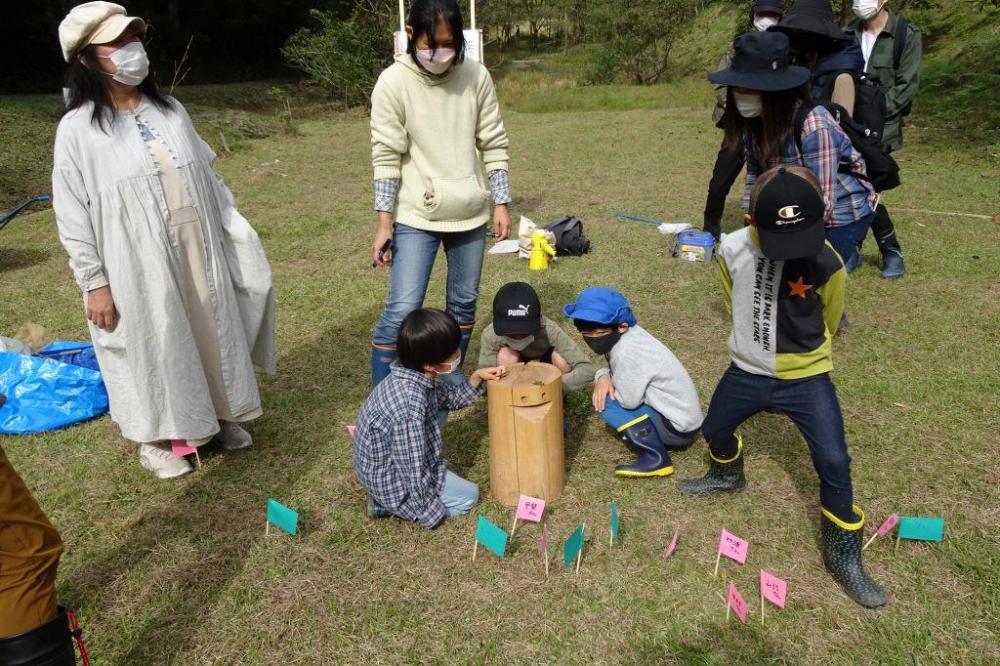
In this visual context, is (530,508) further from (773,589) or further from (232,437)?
(232,437)

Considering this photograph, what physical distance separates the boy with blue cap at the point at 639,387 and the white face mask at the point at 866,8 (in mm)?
3427

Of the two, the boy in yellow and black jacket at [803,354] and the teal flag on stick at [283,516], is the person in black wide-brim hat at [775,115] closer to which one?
the boy in yellow and black jacket at [803,354]

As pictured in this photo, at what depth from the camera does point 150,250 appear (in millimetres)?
3068

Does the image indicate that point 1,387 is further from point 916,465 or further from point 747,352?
point 916,465

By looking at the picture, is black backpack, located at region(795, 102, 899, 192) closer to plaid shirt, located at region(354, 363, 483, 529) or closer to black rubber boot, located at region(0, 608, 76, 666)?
plaid shirt, located at region(354, 363, 483, 529)

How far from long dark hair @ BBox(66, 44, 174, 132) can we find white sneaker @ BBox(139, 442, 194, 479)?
1559mm

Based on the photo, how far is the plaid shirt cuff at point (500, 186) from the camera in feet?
11.8

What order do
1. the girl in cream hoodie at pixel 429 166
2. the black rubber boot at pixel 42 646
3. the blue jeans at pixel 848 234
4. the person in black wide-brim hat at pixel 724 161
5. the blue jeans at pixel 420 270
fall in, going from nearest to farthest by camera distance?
1. the black rubber boot at pixel 42 646
2. the girl in cream hoodie at pixel 429 166
3. the blue jeans at pixel 420 270
4. the blue jeans at pixel 848 234
5. the person in black wide-brim hat at pixel 724 161

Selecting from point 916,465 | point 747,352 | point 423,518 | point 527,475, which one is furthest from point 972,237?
point 423,518

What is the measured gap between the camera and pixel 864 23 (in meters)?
5.27

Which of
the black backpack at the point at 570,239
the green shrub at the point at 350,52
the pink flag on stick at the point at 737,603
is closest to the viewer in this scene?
the pink flag on stick at the point at 737,603

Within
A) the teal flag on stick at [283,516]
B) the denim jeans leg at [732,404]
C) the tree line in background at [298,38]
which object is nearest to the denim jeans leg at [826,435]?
the denim jeans leg at [732,404]

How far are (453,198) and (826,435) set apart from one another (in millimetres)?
1906

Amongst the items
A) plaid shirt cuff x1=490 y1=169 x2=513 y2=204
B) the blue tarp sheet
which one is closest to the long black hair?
plaid shirt cuff x1=490 y1=169 x2=513 y2=204
